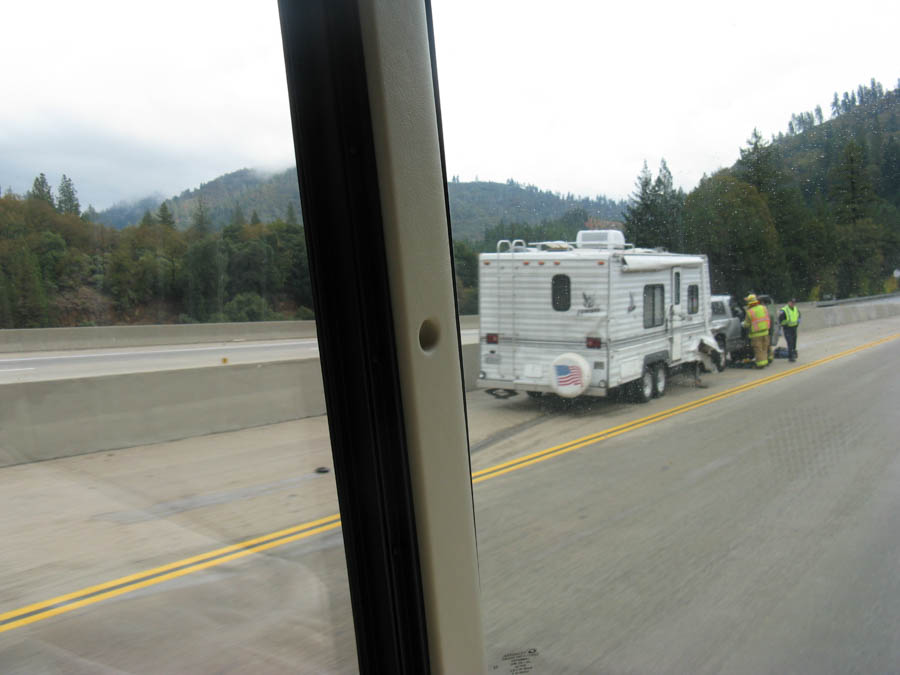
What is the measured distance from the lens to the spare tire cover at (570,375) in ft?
10.3

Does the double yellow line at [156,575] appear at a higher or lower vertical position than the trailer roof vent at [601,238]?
lower

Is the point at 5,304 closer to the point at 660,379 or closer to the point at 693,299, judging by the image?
the point at 693,299

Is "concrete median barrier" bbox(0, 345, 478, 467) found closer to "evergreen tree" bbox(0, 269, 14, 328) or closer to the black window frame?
"evergreen tree" bbox(0, 269, 14, 328)

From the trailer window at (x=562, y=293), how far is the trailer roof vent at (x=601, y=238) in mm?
466

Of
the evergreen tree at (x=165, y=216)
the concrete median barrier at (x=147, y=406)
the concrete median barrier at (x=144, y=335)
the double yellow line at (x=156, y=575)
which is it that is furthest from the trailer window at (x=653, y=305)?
the evergreen tree at (x=165, y=216)

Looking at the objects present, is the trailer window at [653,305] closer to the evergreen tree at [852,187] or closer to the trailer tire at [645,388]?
the trailer tire at [645,388]

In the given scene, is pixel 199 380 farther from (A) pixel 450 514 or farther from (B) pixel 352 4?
(B) pixel 352 4

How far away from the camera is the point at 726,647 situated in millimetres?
2189

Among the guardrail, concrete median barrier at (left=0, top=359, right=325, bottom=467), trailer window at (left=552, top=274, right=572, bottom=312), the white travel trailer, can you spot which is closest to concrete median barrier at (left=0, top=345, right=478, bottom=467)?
concrete median barrier at (left=0, top=359, right=325, bottom=467)

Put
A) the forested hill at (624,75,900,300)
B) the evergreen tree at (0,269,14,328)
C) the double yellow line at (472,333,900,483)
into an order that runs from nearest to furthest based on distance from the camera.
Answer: the evergreen tree at (0,269,14,328) < the forested hill at (624,75,900,300) < the double yellow line at (472,333,900,483)

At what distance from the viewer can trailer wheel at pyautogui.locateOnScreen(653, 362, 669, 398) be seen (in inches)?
121

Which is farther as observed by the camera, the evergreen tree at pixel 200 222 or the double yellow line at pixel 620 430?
the double yellow line at pixel 620 430

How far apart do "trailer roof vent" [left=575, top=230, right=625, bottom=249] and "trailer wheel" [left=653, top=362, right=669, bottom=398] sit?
0.80 meters

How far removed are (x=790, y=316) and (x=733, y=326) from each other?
264 mm
